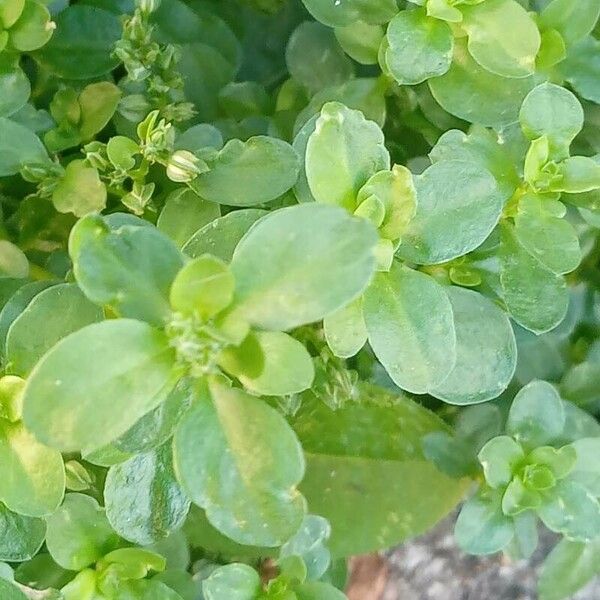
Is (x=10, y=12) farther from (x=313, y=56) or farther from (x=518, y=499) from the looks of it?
(x=518, y=499)

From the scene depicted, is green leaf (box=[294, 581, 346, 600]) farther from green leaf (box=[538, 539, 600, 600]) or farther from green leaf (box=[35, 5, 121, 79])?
green leaf (box=[35, 5, 121, 79])

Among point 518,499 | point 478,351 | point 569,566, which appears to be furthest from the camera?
point 569,566

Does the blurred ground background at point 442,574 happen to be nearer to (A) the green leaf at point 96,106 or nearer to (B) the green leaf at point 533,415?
(B) the green leaf at point 533,415

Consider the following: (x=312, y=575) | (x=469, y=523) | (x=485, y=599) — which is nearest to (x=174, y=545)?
(x=312, y=575)

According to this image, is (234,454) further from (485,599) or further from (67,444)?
(485,599)

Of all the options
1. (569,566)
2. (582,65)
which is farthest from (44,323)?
(569,566)

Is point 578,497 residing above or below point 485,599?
above

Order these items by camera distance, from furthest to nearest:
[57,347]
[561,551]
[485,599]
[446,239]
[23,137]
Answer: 1. [485,599]
2. [561,551]
3. [23,137]
4. [446,239]
5. [57,347]
